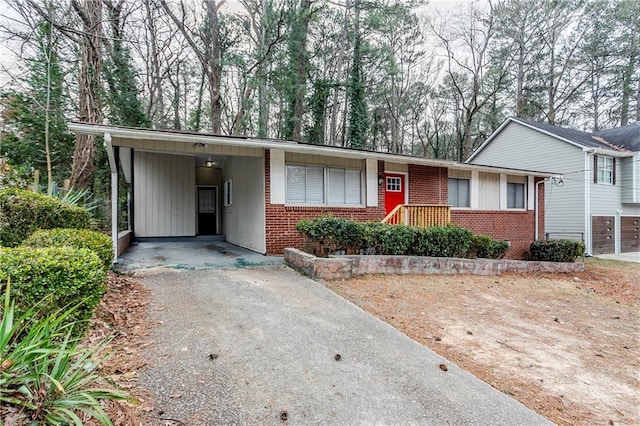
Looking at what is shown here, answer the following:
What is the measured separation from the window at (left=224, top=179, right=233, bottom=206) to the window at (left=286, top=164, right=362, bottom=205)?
332 cm

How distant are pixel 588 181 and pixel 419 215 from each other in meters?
11.6

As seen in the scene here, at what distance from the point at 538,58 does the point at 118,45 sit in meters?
25.4

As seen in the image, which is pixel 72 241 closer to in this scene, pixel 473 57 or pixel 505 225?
pixel 505 225

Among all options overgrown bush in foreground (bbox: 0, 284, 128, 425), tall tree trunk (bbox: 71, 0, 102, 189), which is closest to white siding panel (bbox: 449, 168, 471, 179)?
overgrown bush in foreground (bbox: 0, 284, 128, 425)

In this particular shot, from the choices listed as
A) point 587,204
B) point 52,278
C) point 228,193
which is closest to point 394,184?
point 228,193

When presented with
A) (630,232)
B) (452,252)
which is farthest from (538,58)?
(452,252)

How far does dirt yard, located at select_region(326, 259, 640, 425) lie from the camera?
2.74 metres

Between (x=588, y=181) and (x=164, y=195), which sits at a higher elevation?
(x=588, y=181)

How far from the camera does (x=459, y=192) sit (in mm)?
11633

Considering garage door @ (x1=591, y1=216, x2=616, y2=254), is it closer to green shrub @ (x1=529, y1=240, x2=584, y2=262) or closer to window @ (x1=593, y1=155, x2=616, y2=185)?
window @ (x1=593, y1=155, x2=616, y2=185)

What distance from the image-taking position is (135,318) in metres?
3.67

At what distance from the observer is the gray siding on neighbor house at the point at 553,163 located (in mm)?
15289

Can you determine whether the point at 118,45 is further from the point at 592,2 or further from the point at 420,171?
the point at 592,2

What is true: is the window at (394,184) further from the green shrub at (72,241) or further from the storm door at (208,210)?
the green shrub at (72,241)
